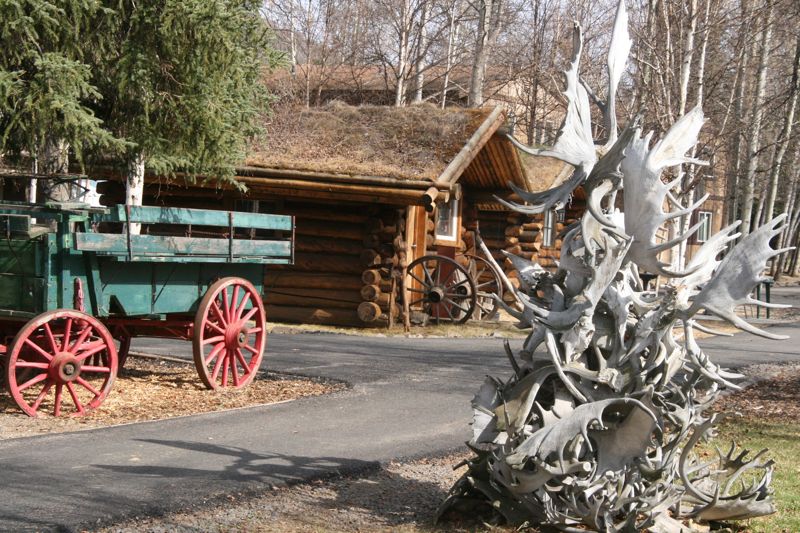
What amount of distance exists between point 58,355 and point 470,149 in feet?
36.2

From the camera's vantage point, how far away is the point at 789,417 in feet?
34.3

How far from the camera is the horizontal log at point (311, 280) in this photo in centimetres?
1891

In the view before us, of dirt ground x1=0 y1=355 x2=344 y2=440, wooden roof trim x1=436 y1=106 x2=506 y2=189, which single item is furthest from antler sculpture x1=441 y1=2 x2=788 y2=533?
wooden roof trim x1=436 y1=106 x2=506 y2=189

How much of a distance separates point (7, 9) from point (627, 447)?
8.12 metres

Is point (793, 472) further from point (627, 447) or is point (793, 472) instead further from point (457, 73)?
point (457, 73)

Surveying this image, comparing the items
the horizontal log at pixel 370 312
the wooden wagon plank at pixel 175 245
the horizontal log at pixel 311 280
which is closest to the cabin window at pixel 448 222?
the horizontal log at pixel 311 280

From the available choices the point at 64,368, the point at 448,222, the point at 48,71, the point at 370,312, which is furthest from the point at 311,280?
the point at 64,368

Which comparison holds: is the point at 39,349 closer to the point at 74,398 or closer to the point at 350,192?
the point at 74,398

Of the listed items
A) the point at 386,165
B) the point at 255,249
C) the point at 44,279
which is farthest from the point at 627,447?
the point at 386,165

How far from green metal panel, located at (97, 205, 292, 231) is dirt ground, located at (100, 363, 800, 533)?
12.5 feet

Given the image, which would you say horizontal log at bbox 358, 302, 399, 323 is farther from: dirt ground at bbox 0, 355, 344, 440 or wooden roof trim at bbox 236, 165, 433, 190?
dirt ground at bbox 0, 355, 344, 440

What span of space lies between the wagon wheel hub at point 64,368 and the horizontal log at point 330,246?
33.9 ft

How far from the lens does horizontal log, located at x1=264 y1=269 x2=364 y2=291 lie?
18906 mm

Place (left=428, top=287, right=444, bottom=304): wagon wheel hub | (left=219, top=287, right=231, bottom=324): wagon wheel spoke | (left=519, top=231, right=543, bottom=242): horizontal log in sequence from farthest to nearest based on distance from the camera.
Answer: (left=519, top=231, right=543, bottom=242): horizontal log, (left=428, top=287, right=444, bottom=304): wagon wheel hub, (left=219, top=287, right=231, bottom=324): wagon wheel spoke
